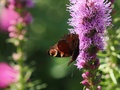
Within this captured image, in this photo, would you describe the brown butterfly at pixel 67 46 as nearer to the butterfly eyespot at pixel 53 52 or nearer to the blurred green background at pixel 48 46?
the butterfly eyespot at pixel 53 52

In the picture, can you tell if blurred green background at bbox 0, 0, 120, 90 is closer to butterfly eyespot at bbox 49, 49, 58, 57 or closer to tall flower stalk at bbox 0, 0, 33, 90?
tall flower stalk at bbox 0, 0, 33, 90

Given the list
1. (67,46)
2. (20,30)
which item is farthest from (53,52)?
(20,30)

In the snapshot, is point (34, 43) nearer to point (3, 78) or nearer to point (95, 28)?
point (3, 78)

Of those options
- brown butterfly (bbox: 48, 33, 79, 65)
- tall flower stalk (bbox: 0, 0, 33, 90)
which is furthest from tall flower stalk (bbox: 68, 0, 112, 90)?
tall flower stalk (bbox: 0, 0, 33, 90)

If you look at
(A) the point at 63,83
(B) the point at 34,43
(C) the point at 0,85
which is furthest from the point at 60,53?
(B) the point at 34,43

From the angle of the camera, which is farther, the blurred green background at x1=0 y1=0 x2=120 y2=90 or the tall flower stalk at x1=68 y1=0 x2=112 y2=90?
the blurred green background at x1=0 y1=0 x2=120 y2=90

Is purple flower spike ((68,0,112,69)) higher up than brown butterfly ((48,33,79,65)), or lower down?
higher up

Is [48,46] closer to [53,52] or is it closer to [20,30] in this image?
[20,30]
